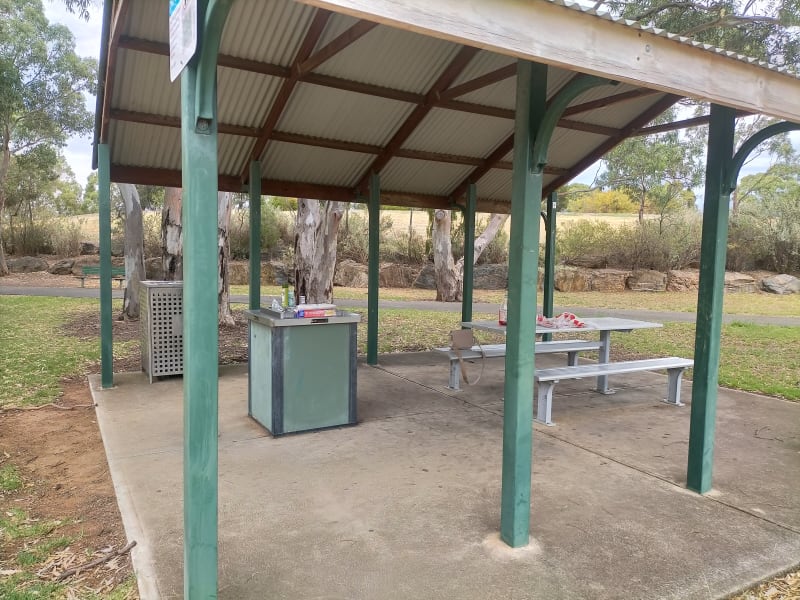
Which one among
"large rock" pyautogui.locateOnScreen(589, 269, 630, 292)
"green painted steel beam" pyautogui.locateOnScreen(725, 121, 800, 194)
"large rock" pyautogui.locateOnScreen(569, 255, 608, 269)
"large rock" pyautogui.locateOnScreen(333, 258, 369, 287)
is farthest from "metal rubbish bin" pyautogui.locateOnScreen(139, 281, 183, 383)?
"large rock" pyautogui.locateOnScreen(569, 255, 608, 269)

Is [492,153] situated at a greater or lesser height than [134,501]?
greater

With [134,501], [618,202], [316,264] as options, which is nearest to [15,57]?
[316,264]

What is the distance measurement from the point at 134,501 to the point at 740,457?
4.70 meters

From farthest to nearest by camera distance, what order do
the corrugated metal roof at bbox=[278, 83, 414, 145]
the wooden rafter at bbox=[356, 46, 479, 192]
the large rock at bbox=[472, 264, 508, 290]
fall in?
the large rock at bbox=[472, 264, 508, 290]
the corrugated metal roof at bbox=[278, 83, 414, 145]
the wooden rafter at bbox=[356, 46, 479, 192]

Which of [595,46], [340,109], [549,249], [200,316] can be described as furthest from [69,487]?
[549,249]

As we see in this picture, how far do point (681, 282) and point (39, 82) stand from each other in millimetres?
26979

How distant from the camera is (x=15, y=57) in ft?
67.3

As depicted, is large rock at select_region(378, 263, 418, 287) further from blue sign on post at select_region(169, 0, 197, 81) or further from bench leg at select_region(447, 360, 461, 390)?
blue sign on post at select_region(169, 0, 197, 81)

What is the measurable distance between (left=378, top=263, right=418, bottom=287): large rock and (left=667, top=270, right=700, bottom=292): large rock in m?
10.9

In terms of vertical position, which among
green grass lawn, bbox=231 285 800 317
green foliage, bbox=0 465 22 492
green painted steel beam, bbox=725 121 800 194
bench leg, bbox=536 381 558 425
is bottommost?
green foliage, bbox=0 465 22 492

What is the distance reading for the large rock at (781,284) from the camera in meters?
23.8

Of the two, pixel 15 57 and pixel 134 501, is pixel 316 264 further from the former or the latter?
pixel 15 57

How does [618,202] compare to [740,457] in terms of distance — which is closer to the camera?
[740,457]

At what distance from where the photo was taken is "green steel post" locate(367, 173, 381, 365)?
27.1 ft
